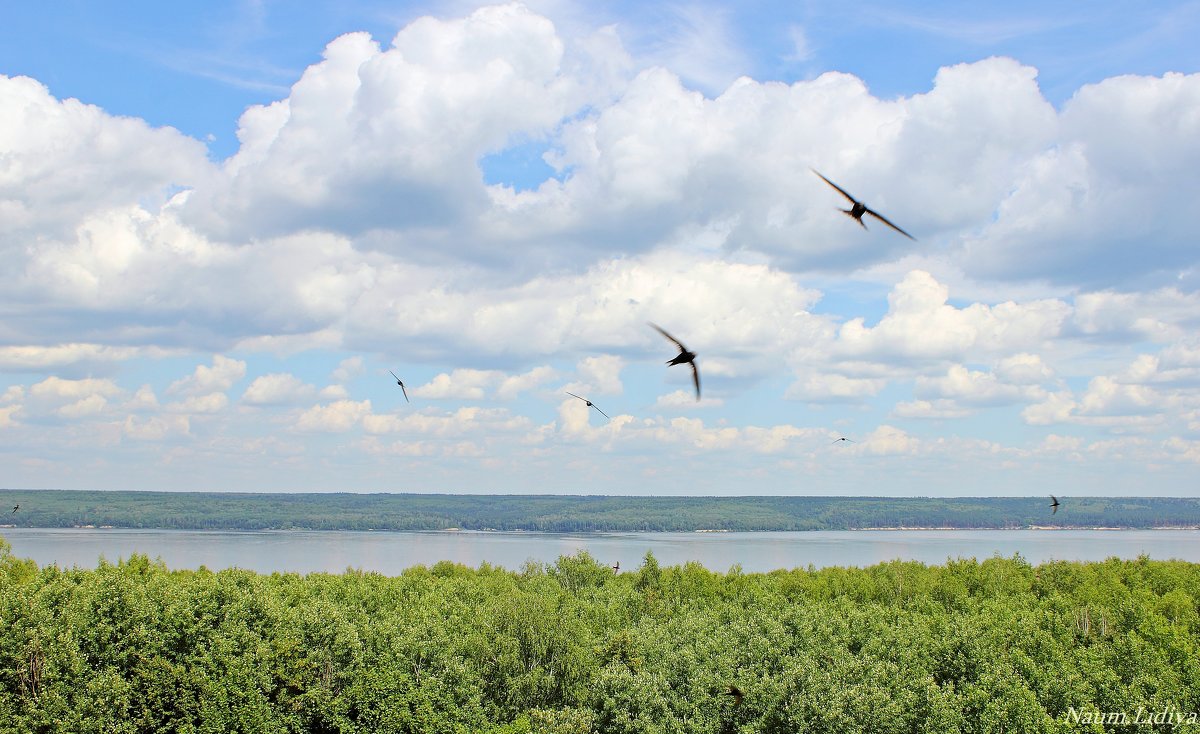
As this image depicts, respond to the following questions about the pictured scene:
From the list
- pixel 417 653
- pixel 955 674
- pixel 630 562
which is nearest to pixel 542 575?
pixel 417 653

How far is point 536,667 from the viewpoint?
1967 inches

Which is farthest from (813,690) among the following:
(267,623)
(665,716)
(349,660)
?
(267,623)

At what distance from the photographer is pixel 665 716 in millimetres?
42031

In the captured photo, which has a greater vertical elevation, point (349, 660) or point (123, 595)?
point (123, 595)

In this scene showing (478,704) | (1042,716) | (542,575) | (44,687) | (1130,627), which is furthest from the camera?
(542,575)

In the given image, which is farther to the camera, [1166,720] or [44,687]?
[44,687]

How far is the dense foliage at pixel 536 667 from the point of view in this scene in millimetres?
41344

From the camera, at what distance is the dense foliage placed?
4134 centimetres

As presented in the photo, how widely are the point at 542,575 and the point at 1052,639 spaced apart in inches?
1947

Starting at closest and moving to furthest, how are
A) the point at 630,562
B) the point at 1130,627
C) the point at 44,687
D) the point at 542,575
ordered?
the point at 44,687 < the point at 1130,627 < the point at 542,575 < the point at 630,562

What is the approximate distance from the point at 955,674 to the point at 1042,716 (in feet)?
33.3

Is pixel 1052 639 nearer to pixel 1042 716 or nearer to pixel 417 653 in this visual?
pixel 1042 716

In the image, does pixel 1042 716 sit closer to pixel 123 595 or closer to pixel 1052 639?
pixel 1052 639

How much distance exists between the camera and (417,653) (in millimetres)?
49094
